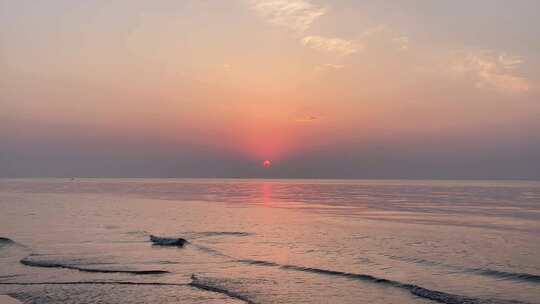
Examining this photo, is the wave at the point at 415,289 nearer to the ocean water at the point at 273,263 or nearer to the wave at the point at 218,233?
the ocean water at the point at 273,263

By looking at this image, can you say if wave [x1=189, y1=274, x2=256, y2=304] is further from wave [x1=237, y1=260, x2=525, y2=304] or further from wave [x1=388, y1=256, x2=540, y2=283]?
wave [x1=388, y1=256, x2=540, y2=283]

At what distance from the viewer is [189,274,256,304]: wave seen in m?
19.2

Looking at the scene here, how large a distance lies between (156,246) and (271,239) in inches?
336

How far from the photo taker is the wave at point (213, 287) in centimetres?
1916

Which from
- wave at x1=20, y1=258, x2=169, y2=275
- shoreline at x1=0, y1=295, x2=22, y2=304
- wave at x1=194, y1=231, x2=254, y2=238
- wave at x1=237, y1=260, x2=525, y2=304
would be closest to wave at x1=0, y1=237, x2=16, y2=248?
wave at x1=20, y1=258, x2=169, y2=275

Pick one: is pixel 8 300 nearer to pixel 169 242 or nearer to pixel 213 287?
pixel 213 287

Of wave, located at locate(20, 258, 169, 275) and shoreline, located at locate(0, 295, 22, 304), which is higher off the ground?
shoreline, located at locate(0, 295, 22, 304)

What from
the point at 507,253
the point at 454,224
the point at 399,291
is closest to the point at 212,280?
the point at 399,291

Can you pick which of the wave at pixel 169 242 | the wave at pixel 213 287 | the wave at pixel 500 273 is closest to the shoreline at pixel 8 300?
the wave at pixel 213 287

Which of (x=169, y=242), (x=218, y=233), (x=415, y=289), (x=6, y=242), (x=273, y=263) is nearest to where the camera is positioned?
(x=415, y=289)

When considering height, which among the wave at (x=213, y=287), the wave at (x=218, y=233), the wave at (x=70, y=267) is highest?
the wave at (x=70, y=267)

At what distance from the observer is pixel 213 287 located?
20703 mm

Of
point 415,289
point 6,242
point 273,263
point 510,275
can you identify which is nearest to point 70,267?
point 273,263

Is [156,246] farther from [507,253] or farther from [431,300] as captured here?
[507,253]
